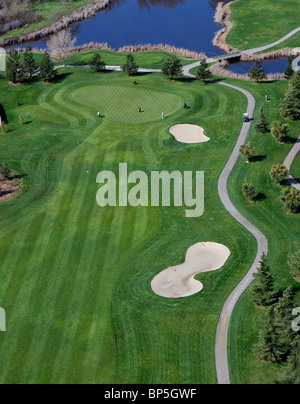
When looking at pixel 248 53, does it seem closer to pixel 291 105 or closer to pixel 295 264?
pixel 291 105

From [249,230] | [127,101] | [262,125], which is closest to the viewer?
[249,230]

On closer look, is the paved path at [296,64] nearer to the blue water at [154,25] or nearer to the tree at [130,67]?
the blue water at [154,25]

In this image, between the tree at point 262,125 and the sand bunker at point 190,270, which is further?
the tree at point 262,125

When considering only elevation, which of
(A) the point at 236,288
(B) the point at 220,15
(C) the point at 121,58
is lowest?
(A) the point at 236,288

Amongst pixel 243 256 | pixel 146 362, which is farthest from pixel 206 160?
pixel 146 362

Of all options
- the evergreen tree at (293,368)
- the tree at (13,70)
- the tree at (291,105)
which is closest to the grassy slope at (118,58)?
the tree at (13,70)

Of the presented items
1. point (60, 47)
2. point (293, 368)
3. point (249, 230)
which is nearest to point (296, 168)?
point (249, 230)

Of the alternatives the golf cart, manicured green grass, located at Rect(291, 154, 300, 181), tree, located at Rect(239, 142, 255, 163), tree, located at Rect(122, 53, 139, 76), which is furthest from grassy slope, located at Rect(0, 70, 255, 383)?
tree, located at Rect(122, 53, 139, 76)
